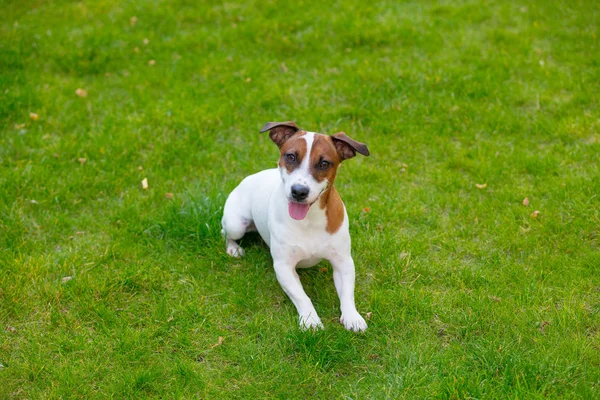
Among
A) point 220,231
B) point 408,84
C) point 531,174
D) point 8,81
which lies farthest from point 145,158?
point 531,174

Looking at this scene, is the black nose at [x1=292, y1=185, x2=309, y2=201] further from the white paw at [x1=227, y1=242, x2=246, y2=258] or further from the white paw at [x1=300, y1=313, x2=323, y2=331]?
the white paw at [x1=227, y1=242, x2=246, y2=258]

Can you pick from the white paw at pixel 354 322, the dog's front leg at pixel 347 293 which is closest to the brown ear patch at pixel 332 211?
the dog's front leg at pixel 347 293

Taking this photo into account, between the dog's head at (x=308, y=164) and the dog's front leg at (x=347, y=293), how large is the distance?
518 mm

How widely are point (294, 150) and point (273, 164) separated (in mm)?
2281

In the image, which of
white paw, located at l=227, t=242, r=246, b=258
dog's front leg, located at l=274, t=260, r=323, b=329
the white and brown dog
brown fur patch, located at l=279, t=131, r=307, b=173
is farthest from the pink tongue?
white paw, located at l=227, t=242, r=246, b=258

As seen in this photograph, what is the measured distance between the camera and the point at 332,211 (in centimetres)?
417

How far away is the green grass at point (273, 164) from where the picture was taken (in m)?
3.88

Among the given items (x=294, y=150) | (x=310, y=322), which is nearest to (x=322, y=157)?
(x=294, y=150)

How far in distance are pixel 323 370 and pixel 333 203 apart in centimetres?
107

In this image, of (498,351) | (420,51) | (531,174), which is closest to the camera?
(498,351)

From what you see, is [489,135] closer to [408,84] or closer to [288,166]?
[408,84]

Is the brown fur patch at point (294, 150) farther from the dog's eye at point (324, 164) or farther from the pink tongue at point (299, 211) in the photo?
the pink tongue at point (299, 211)

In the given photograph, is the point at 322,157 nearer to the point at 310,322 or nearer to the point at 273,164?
the point at 310,322

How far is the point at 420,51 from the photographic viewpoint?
8.01 meters
